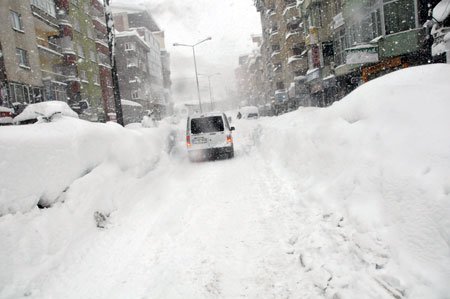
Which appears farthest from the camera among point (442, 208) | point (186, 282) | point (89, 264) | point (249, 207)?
point (249, 207)

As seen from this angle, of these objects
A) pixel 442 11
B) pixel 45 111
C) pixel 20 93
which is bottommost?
pixel 45 111

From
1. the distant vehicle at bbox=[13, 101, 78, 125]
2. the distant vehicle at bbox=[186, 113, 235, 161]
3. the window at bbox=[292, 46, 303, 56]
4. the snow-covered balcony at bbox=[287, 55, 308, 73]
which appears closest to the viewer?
the distant vehicle at bbox=[13, 101, 78, 125]

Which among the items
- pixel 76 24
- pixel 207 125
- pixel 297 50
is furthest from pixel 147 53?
pixel 207 125

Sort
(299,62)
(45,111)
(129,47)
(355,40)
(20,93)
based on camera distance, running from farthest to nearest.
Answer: (129,47) < (299,62) < (20,93) < (355,40) < (45,111)

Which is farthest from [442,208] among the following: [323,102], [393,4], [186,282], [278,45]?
[278,45]

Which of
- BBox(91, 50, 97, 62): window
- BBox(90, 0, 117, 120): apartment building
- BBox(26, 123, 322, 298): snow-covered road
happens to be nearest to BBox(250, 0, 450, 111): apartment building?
BBox(26, 123, 322, 298): snow-covered road

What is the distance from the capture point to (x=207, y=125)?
1155 cm

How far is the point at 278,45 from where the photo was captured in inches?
1839

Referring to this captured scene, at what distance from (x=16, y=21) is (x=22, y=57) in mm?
2506

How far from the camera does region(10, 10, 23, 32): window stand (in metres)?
19.5

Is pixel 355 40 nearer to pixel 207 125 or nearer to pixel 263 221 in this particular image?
pixel 207 125

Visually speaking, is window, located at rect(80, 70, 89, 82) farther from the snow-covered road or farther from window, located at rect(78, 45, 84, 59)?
the snow-covered road

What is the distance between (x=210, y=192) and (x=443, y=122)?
4822 mm

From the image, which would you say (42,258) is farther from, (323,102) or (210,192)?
(323,102)
